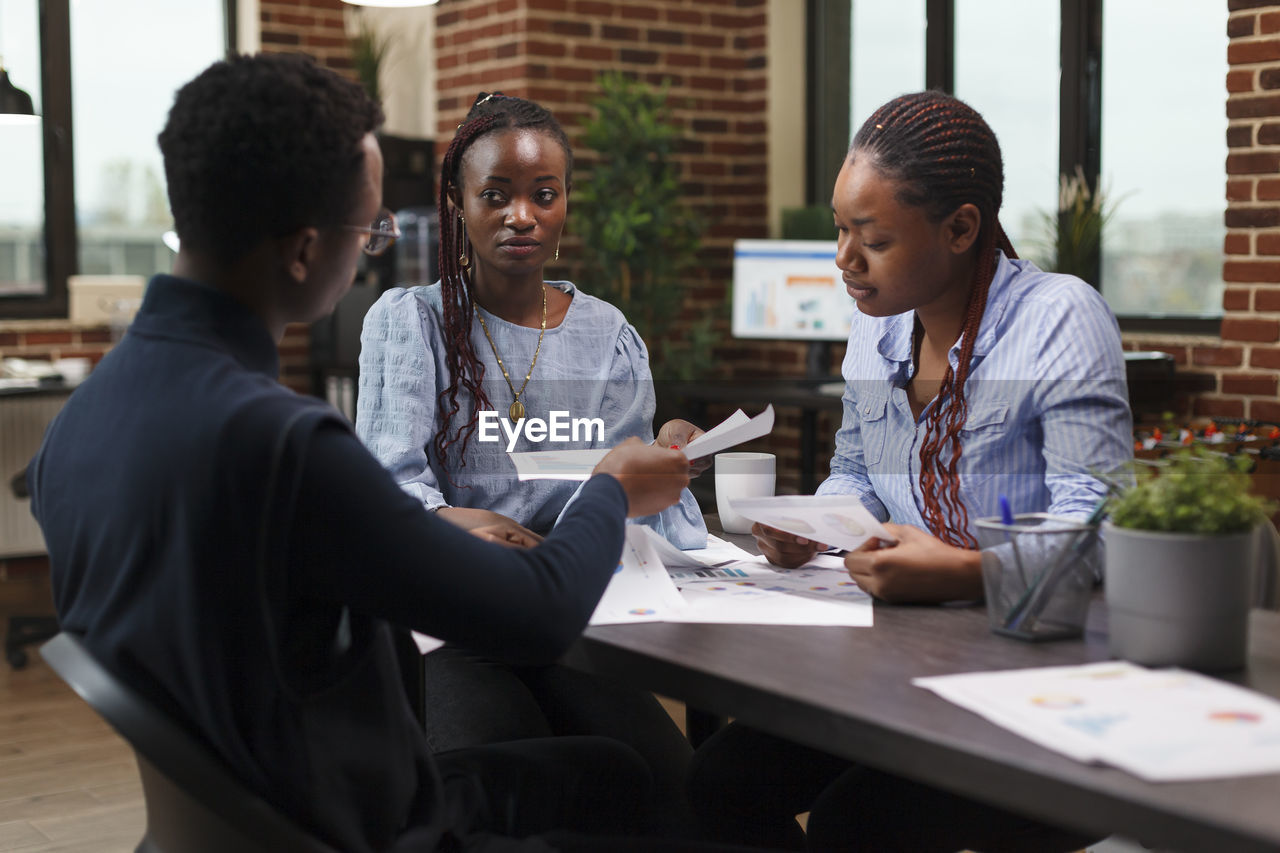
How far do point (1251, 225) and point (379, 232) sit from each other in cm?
298

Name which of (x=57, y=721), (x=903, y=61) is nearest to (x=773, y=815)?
(x=57, y=721)

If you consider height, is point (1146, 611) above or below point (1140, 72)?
below

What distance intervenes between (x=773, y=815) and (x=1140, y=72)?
3.41 m

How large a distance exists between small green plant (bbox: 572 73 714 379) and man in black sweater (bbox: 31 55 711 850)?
3.48m

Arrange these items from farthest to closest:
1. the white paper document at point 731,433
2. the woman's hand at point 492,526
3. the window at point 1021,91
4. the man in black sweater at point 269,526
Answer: the window at point 1021,91
the woman's hand at point 492,526
the white paper document at point 731,433
the man in black sweater at point 269,526

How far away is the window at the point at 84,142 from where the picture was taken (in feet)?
16.5

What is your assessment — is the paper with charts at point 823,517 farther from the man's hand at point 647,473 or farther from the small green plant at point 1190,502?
the small green plant at point 1190,502

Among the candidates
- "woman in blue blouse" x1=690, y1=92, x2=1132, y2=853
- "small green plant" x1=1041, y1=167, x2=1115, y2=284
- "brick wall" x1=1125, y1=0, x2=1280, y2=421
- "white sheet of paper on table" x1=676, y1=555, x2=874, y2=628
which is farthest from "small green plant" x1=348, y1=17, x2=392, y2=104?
"white sheet of paper on table" x1=676, y1=555, x2=874, y2=628

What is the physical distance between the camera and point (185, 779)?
36.1 inches

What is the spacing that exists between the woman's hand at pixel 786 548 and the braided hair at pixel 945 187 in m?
0.17

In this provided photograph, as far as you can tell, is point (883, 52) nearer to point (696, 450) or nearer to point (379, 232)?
point (696, 450)

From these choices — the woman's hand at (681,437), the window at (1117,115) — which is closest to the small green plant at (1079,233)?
the window at (1117,115)

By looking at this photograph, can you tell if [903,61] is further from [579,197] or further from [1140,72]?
[579,197]

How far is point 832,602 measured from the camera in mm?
1352
